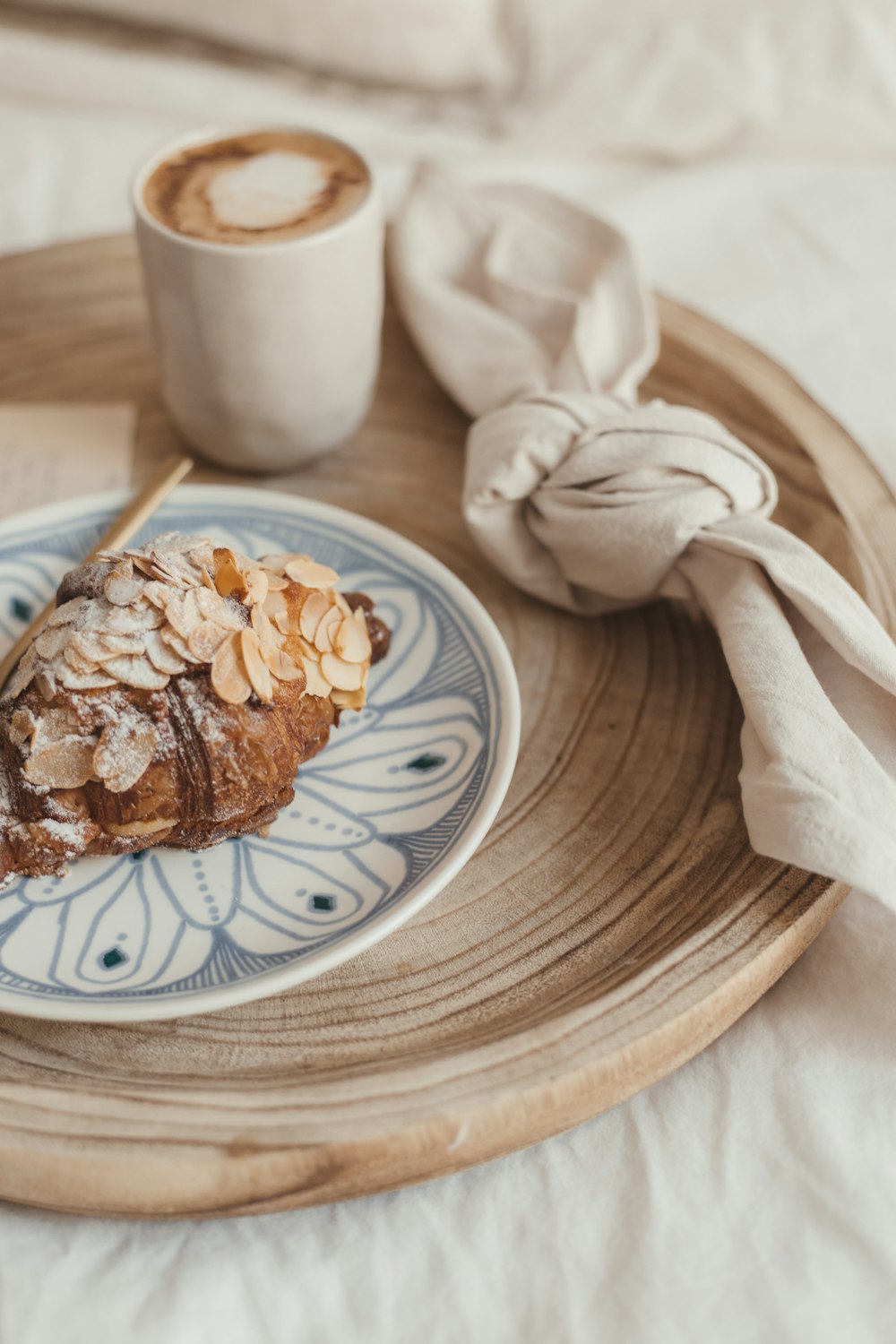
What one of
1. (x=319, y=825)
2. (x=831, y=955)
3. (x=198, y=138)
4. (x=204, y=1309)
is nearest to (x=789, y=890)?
(x=831, y=955)

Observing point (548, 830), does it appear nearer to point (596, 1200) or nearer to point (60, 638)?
point (596, 1200)

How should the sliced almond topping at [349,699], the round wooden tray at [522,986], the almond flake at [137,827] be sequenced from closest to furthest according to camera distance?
the round wooden tray at [522,986] → the almond flake at [137,827] → the sliced almond topping at [349,699]

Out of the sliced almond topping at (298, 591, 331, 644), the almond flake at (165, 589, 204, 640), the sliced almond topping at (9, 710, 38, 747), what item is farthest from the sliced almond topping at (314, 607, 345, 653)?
the sliced almond topping at (9, 710, 38, 747)

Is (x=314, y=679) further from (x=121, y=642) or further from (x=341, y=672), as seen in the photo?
(x=121, y=642)

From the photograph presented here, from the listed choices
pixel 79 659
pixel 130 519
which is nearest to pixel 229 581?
pixel 79 659

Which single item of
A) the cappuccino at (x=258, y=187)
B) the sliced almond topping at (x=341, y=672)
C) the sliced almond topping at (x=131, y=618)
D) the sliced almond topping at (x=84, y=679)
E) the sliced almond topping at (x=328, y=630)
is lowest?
the sliced almond topping at (x=341, y=672)

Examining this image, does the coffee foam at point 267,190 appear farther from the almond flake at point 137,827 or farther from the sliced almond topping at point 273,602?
the almond flake at point 137,827

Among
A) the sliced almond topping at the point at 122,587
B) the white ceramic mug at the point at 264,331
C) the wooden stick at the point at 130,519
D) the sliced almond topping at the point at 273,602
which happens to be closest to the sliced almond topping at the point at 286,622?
the sliced almond topping at the point at 273,602
